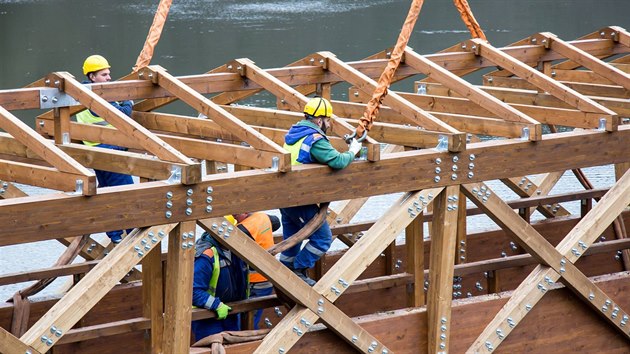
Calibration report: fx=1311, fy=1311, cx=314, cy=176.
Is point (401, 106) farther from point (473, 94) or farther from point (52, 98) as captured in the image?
point (52, 98)

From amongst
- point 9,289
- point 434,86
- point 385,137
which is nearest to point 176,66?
point 9,289

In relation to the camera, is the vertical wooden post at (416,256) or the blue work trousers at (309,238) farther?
the vertical wooden post at (416,256)

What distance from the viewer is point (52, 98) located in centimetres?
1018

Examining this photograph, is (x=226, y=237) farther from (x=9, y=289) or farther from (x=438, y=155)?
(x=9, y=289)

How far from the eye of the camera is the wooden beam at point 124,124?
9.21 meters

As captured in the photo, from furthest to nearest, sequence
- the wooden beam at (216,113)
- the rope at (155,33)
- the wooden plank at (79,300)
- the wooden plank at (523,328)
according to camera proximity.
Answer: the rope at (155,33)
the wooden plank at (523,328)
the wooden beam at (216,113)
the wooden plank at (79,300)

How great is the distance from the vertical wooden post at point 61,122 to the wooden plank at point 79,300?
6.62 feet

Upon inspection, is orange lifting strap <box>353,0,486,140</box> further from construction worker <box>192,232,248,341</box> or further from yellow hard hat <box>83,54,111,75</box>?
yellow hard hat <box>83,54,111,75</box>

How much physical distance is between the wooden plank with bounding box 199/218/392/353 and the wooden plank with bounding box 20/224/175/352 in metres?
0.74

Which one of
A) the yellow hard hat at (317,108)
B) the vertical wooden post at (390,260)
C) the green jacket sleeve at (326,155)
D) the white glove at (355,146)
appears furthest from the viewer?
the vertical wooden post at (390,260)

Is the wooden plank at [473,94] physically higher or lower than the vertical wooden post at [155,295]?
higher

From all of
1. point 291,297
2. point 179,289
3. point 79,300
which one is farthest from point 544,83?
point 79,300

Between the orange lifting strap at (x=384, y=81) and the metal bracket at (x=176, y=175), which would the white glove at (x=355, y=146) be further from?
the metal bracket at (x=176, y=175)

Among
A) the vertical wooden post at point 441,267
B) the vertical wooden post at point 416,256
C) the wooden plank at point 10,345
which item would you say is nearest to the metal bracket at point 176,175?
the wooden plank at point 10,345
